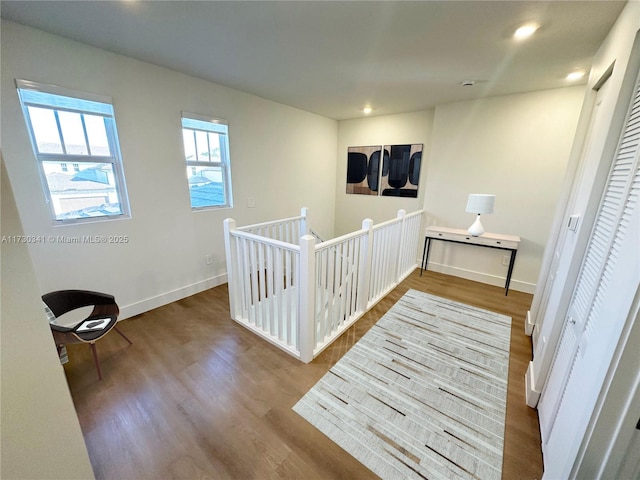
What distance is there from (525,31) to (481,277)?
3012mm

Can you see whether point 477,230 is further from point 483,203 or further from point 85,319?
point 85,319

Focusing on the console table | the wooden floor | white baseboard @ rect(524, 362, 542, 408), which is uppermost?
the console table

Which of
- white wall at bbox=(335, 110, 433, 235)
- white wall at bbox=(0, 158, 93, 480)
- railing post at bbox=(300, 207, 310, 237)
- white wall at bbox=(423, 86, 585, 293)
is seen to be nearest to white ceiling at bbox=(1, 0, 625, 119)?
white wall at bbox=(423, 86, 585, 293)

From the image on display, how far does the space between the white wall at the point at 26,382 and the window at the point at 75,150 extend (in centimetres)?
205

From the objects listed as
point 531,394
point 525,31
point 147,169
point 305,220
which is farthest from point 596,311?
point 147,169

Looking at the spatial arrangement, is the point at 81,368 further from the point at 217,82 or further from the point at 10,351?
the point at 217,82

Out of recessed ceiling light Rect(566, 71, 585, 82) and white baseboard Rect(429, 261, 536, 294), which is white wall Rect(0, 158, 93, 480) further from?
white baseboard Rect(429, 261, 536, 294)

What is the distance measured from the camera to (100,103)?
7.47 ft

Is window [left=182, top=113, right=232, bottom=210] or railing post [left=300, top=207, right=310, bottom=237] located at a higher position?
window [left=182, top=113, right=232, bottom=210]

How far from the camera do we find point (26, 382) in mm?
747

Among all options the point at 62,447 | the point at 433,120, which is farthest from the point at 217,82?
the point at 62,447

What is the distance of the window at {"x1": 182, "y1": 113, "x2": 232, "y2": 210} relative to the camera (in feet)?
9.74

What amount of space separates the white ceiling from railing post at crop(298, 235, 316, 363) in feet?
5.10

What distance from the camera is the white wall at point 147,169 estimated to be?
195 cm
